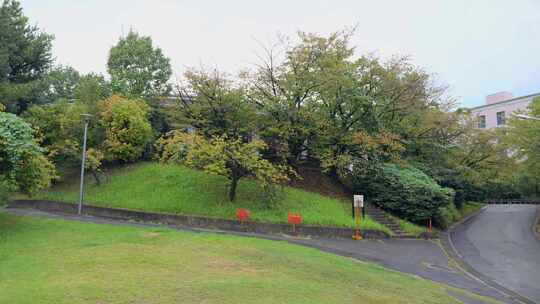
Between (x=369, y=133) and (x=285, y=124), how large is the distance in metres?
6.24

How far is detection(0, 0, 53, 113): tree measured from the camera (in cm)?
2364

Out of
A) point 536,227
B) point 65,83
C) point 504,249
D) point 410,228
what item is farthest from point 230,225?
point 65,83

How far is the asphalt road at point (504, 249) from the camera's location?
47.1 feet

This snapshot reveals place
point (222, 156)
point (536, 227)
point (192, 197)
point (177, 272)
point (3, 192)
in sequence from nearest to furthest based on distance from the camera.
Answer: point (177, 272) → point (3, 192) → point (222, 156) → point (192, 197) → point (536, 227)

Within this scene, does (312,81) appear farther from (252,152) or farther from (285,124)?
(252,152)

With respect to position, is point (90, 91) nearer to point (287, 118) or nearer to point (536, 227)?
point (287, 118)

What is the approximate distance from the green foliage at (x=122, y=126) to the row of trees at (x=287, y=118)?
7 cm

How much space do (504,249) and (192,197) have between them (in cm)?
1649

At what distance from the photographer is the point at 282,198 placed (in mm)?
21984

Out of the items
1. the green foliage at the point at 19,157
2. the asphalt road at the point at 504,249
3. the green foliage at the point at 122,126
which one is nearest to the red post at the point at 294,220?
the asphalt road at the point at 504,249

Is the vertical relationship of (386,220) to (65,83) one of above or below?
below

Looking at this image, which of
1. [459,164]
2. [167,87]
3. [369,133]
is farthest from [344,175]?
[167,87]

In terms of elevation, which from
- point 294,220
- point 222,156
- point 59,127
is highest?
point 59,127

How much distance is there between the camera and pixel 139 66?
101ft
